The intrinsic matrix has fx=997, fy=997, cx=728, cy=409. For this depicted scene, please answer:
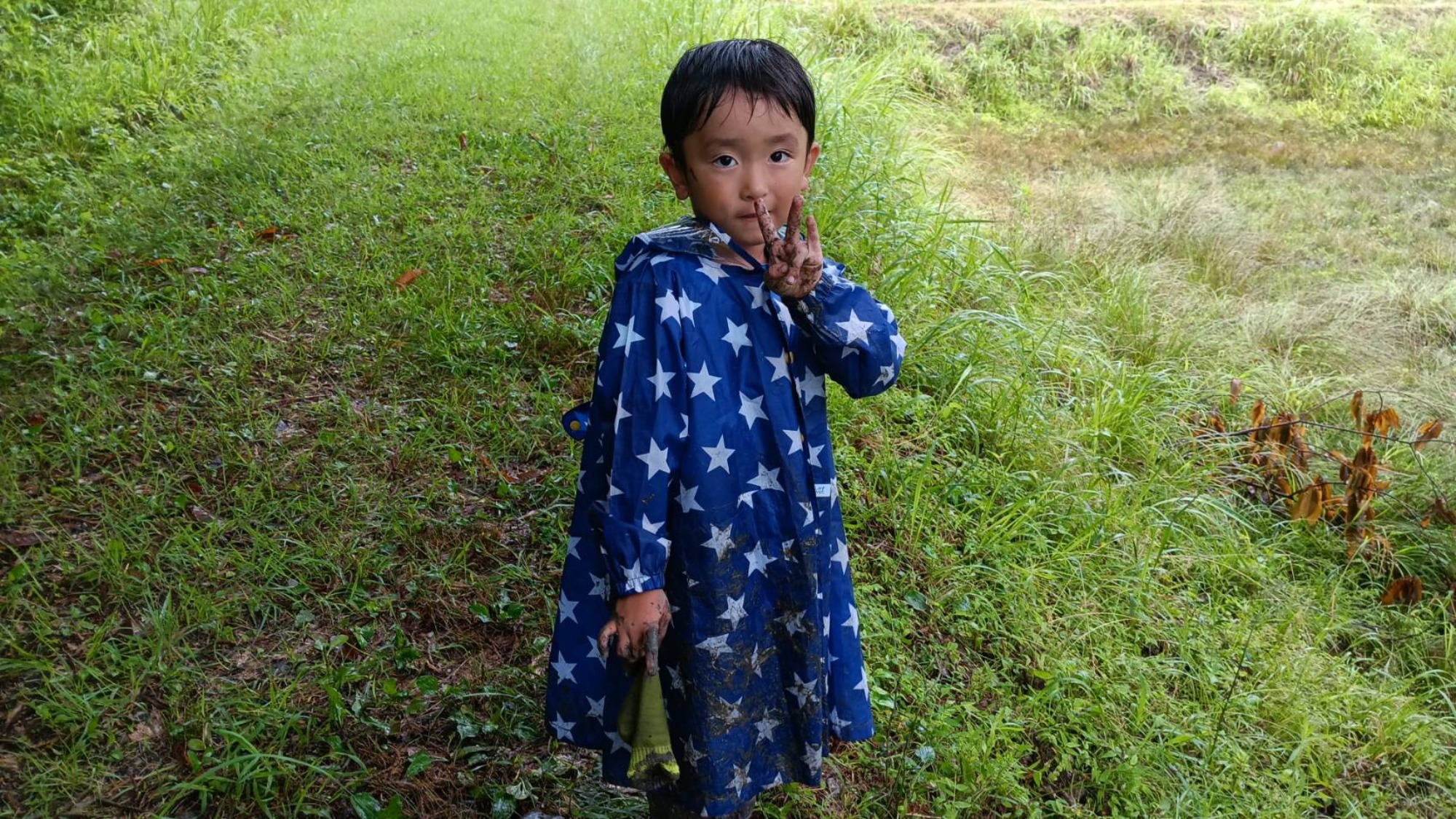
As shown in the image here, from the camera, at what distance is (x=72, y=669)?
7.38ft

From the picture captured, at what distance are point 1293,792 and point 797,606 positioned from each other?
4.98ft

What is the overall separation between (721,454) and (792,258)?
32 centimetres

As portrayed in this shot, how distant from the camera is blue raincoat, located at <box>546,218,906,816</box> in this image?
57.2 inches

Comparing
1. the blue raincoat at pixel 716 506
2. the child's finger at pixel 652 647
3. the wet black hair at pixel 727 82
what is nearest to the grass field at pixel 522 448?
the blue raincoat at pixel 716 506

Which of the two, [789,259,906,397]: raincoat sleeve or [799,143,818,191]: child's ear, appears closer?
[789,259,906,397]: raincoat sleeve

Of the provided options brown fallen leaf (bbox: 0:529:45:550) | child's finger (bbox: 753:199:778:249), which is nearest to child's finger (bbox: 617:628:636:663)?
child's finger (bbox: 753:199:778:249)

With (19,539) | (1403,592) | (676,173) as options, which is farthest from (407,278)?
(1403,592)

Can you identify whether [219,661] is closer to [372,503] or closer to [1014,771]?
[372,503]

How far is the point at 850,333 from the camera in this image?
4.80 feet

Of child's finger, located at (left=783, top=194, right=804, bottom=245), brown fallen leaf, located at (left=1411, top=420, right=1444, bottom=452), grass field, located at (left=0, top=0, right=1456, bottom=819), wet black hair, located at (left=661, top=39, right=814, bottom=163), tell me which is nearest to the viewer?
child's finger, located at (left=783, top=194, right=804, bottom=245)

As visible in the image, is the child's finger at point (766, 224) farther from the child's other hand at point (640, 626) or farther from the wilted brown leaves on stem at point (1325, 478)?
the wilted brown leaves on stem at point (1325, 478)

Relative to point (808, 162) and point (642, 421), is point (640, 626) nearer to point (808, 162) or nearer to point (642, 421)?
point (642, 421)

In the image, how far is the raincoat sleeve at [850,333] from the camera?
1457 mm

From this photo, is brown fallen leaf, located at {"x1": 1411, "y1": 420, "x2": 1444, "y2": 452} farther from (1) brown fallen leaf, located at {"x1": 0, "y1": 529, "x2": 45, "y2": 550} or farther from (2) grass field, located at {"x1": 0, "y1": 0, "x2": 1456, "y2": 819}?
(1) brown fallen leaf, located at {"x1": 0, "y1": 529, "x2": 45, "y2": 550}
